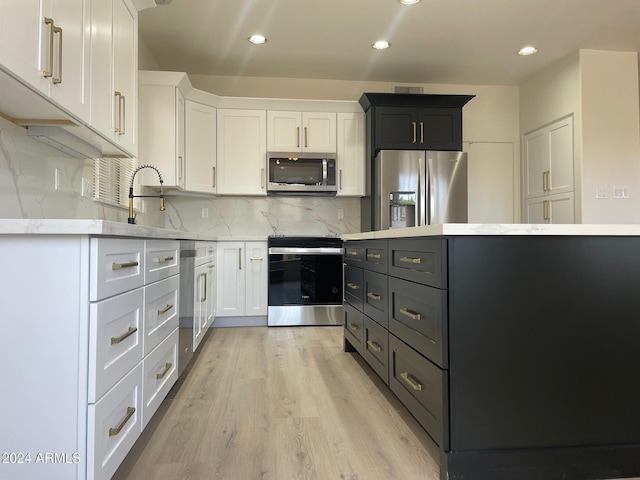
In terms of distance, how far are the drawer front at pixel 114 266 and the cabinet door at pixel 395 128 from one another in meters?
2.99

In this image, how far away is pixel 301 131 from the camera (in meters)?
4.14

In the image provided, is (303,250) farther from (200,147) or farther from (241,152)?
(200,147)

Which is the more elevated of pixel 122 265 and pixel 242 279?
pixel 122 265

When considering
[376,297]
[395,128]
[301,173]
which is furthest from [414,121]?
[376,297]

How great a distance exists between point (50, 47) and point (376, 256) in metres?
1.63

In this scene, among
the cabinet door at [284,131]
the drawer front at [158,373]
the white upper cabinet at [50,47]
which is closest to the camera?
the white upper cabinet at [50,47]

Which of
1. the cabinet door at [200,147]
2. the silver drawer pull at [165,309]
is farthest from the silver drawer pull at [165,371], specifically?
the cabinet door at [200,147]

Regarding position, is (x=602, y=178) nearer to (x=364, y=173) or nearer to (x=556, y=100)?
(x=556, y=100)

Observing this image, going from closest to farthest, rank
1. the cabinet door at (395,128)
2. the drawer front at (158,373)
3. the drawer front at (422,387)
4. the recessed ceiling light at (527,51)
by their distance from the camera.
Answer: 1. the drawer front at (422,387)
2. the drawer front at (158,373)
3. the recessed ceiling light at (527,51)
4. the cabinet door at (395,128)

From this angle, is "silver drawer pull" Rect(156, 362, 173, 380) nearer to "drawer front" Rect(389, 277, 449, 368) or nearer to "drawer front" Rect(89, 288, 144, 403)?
"drawer front" Rect(89, 288, 144, 403)

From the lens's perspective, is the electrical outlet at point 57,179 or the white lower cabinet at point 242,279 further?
the white lower cabinet at point 242,279

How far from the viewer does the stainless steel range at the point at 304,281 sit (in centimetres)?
390

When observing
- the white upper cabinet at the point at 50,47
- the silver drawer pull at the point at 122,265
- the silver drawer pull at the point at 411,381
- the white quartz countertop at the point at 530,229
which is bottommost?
the silver drawer pull at the point at 411,381

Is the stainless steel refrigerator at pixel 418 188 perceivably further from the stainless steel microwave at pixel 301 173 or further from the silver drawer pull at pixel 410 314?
the silver drawer pull at pixel 410 314
